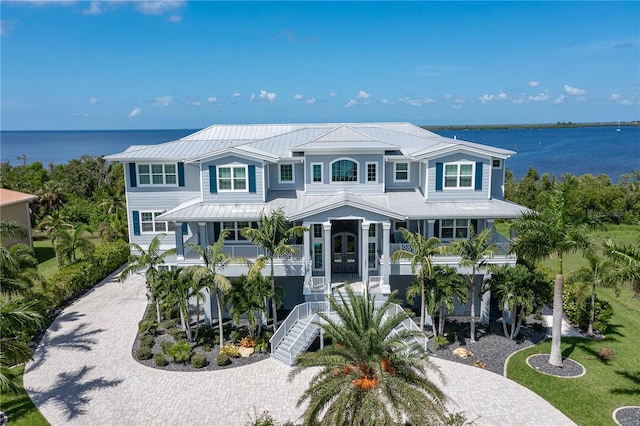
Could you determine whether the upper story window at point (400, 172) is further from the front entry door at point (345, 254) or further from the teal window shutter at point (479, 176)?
the front entry door at point (345, 254)

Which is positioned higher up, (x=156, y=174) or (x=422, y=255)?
(x=156, y=174)

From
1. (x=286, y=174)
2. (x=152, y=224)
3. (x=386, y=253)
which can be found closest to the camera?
(x=386, y=253)

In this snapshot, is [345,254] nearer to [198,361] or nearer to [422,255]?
[422,255]

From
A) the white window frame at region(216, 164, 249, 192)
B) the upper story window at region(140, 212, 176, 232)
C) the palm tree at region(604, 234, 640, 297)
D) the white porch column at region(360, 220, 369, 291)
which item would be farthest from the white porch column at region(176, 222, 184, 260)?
the palm tree at region(604, 234, 640, 297)

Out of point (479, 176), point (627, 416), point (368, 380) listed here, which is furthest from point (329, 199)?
point (627, 416)

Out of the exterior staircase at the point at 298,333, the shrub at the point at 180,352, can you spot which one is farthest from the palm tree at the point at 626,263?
the shrub at the point at 180,352

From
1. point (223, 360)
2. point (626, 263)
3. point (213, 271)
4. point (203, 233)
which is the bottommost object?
point (223, 360)

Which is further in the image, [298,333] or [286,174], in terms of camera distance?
[286,174]
